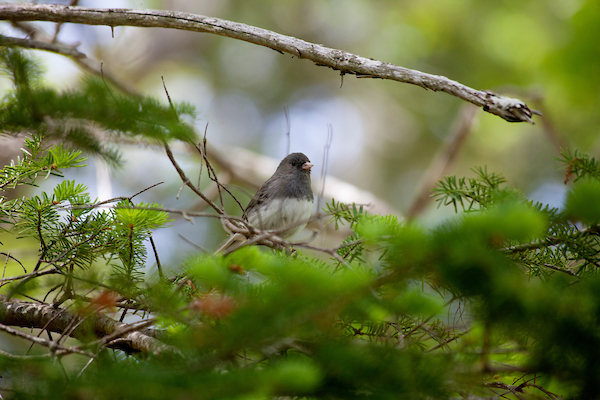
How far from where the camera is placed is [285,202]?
3.05 meters

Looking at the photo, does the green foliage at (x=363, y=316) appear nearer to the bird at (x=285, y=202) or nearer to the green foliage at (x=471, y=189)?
the green foliage at (x=471, y=189)

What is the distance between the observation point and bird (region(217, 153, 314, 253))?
3043 mm

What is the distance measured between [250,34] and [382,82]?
19.9 feet

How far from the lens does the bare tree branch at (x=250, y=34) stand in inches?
58.3

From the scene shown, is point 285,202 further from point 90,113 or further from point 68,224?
point 90,113

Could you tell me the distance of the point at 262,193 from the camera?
330 cm

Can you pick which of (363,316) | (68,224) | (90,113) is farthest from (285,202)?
(363,316)

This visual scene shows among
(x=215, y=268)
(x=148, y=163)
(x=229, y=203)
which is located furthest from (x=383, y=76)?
(x=148, y=163)

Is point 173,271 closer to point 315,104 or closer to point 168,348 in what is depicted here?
point 168,348

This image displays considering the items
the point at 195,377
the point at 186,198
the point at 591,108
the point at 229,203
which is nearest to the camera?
the point at 195,377

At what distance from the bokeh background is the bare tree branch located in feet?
6.45

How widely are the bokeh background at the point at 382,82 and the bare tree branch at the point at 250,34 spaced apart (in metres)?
1.97

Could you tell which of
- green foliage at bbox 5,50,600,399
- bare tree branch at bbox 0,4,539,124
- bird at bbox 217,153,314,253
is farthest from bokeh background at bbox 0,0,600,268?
green foliage at bbox 5,50,600,399

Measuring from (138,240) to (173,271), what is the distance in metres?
0.17
